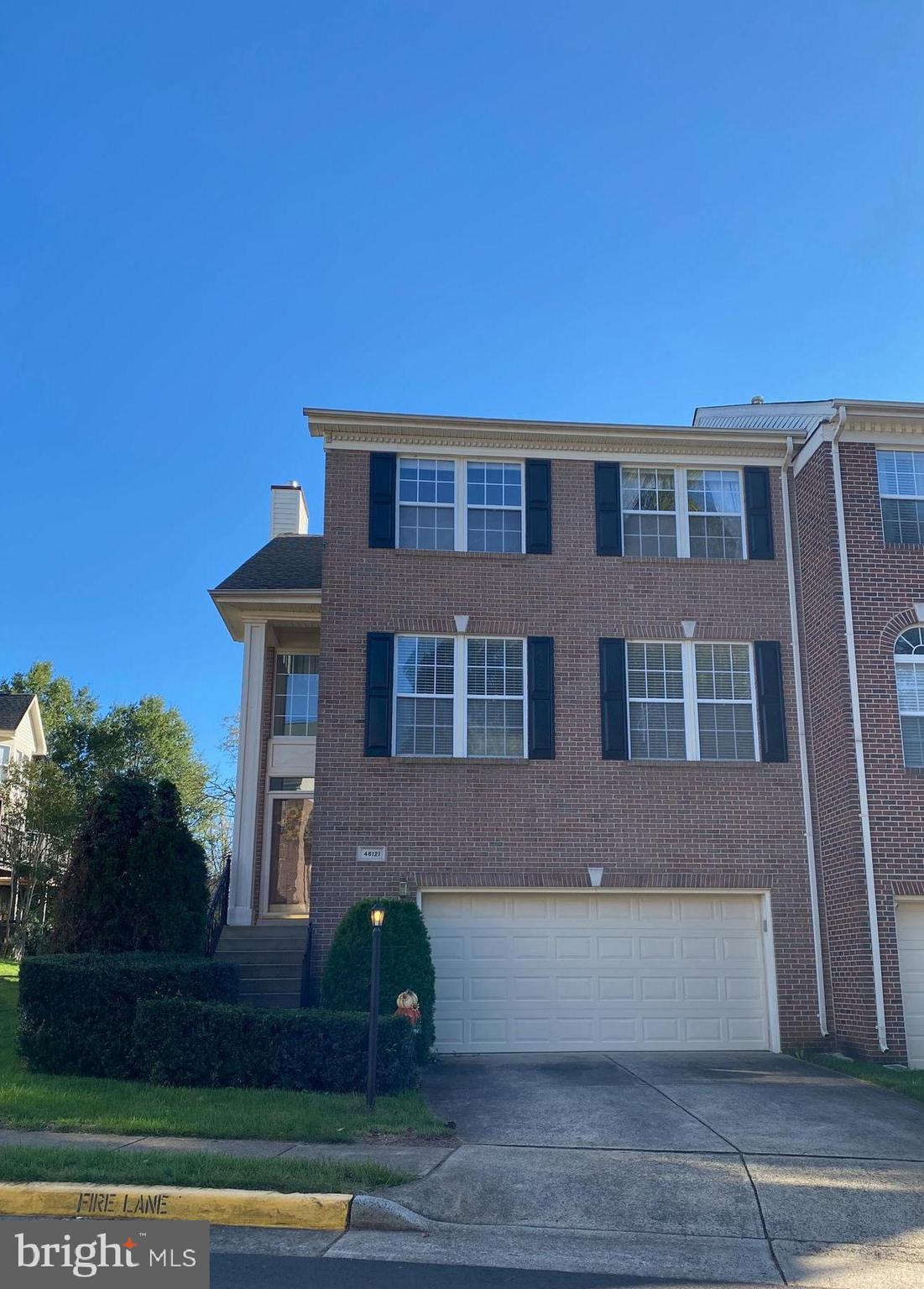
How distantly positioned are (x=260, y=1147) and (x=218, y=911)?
8.36m

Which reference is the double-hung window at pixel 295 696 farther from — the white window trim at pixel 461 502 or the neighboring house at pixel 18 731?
the neighboring house at pixel 18 731

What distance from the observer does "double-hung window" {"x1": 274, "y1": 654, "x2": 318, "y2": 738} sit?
17812mm

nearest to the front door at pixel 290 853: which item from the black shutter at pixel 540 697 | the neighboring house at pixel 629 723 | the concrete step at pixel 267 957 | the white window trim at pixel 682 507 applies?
the neighboring house at pixel 629 723

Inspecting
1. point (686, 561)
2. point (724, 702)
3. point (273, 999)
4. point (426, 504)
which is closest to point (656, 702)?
point (724, 702)

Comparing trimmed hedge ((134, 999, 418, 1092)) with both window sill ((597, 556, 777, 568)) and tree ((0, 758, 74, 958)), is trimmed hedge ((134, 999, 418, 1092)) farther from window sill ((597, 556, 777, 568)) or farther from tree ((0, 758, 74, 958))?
tree ((0, 758, 74, 958))

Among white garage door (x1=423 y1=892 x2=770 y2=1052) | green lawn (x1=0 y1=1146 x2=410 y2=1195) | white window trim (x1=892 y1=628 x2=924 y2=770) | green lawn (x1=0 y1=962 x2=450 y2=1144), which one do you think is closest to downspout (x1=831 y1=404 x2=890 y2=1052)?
white window trim (x1=892 y1=628 x2=924 y2=770)

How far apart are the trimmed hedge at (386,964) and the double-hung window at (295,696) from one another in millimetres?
4671

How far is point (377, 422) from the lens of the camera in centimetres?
1584

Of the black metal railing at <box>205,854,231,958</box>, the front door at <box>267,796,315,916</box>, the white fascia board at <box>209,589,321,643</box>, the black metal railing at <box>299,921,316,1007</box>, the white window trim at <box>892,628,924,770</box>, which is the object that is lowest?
the black metal railing at <box>299,921,316,1007</box>

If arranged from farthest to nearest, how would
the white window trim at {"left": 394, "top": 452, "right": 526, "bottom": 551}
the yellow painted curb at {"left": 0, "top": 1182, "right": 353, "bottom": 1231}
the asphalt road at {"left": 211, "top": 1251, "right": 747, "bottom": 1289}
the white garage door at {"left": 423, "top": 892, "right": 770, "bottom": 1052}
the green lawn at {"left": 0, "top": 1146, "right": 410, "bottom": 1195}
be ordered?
the white window trim at {"left": 394, "top": 452, "right": 526, "bottom": 551}, the white garage door at {"left": 423, "top": 892, "right": 770, "bottom": 1052}, the green lawn at {"left": 0, "top": 1146, "right": 410, "bottom": 1195}, the yellow painted curb at {"left": 0, "top": 1182, "right": 353, "bottom": 1231}, the asphalt road at {"left": 211, "top": 1251, "right": 747, "bottom": 1289}

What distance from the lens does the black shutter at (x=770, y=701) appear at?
50.0 ft

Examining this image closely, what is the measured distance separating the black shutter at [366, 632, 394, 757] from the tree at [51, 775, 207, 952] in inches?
106

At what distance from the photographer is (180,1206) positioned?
6977mm

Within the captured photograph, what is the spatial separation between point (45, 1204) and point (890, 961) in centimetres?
999
